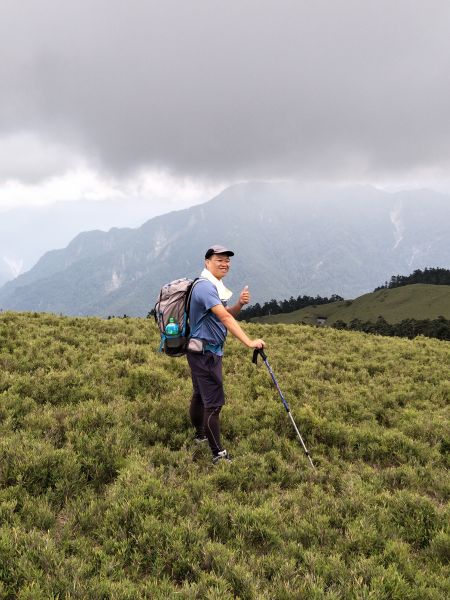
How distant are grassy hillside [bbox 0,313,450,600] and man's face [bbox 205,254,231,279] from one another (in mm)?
3782

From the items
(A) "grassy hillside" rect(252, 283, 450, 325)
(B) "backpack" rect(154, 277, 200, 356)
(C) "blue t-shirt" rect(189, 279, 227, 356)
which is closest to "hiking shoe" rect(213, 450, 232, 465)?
(C) "blue t-shirt" rect(189, 279, 227, 356)

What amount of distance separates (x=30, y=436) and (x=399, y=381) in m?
11.7

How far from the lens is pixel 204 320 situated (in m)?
7.53

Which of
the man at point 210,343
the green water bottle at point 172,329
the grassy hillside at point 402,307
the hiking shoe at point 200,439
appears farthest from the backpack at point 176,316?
the grassy hillside at point 402,307

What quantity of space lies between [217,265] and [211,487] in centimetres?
416

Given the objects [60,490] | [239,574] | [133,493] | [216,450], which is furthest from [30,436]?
[239,574]

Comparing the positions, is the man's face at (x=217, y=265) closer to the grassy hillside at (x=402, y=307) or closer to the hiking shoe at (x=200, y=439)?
the hiking shoe at (x=200, y=439)

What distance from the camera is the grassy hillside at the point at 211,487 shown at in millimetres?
4793

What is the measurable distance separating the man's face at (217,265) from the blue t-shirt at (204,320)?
354 mm

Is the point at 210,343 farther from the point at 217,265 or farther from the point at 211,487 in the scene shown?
the point at 211,487

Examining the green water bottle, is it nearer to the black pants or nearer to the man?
the man

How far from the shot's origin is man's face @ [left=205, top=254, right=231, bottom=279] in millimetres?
7551

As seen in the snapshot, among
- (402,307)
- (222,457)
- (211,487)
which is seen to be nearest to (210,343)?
(222,457)

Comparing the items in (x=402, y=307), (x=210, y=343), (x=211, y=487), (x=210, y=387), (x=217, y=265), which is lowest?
(x=402, y=307)
